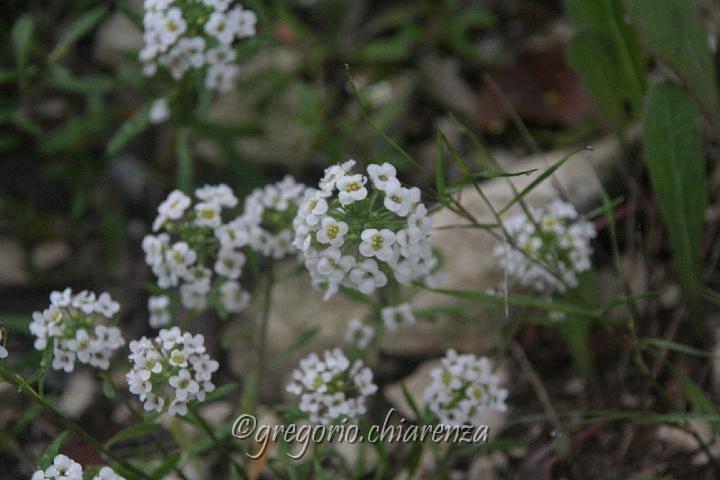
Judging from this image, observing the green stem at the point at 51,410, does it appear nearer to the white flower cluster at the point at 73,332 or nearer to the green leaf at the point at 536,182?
the white flower cluster at the point at 73,332

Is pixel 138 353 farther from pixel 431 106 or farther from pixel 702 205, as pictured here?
pixel 431 106

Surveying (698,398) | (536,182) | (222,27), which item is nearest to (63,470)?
(536,182)

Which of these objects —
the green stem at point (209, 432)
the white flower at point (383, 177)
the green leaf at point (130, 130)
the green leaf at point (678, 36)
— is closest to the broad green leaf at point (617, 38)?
the green leaf at point (678, 36)

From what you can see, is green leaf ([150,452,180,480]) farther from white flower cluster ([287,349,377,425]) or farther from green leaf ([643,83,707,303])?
green leaf ([643,83,707,303])

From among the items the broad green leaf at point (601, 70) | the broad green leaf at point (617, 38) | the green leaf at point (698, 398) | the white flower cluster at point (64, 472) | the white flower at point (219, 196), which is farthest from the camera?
the broad green leaf at point (601, 70)

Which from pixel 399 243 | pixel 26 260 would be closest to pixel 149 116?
pixel 26 260

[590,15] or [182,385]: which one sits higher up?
[590,15]

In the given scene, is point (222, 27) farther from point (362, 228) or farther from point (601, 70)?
point (601, 70)
